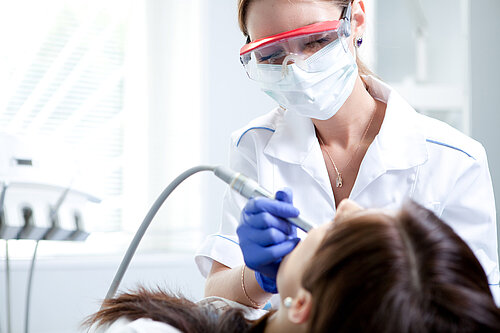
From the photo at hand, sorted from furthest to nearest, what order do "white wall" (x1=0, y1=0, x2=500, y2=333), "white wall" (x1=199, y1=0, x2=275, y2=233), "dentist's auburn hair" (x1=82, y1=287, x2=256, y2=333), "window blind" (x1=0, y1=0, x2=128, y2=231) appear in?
"white wall" (x1=199, y1=0, x2=275, y2=233), "white wall" (x1=0, y1=0, x2=500, y2=333), "window blind" (x1=0, y1=0, x2=128, y2=231), "dentist's auburn hair" (x1=82, y1=287, x2=256, y2=333)

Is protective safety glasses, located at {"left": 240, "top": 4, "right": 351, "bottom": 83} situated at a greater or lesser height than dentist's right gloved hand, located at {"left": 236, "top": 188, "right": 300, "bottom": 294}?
greater

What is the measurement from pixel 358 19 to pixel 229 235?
69 centimetres

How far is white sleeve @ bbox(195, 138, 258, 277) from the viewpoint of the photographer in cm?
147

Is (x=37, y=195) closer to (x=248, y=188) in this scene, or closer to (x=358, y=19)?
(x=248, y=188)

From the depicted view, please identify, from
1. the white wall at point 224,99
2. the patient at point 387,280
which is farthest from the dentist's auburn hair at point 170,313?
the white wall at point 224,99

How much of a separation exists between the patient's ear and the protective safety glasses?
0.67 meters

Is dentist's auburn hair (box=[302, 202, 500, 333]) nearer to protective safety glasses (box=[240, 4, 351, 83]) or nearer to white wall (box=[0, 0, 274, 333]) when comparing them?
protective safety glasses (box=[240, 4, 351, 83])

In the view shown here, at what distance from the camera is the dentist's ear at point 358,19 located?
143 centimetres

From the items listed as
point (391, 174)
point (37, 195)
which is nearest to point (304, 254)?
point (391, 174)

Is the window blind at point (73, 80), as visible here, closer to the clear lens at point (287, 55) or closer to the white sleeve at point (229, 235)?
the white sleeve at point (229, 235)

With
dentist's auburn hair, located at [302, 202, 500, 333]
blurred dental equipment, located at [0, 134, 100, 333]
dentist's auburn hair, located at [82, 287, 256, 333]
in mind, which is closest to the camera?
dentist's auburn hair, located at [302, 202, 500, 333]

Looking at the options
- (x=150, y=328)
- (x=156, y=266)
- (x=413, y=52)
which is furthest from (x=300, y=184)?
(x=413, y=52)

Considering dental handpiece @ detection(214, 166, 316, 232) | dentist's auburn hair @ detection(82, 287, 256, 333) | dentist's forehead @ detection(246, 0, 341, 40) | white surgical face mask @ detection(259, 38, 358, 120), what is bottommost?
dentist's auburn hair @ detection(82, 287, 256, 333)

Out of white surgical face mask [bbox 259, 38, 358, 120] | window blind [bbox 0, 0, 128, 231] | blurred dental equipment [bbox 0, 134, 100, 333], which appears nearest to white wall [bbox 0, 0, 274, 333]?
window blind [bbox 0, 0, 128, 231]
